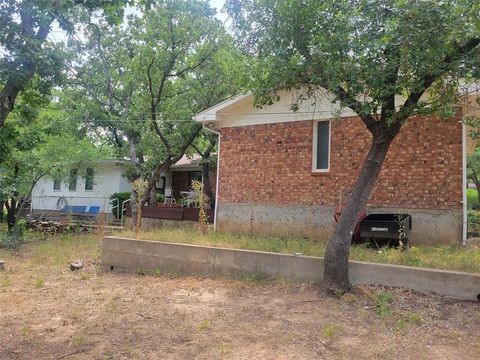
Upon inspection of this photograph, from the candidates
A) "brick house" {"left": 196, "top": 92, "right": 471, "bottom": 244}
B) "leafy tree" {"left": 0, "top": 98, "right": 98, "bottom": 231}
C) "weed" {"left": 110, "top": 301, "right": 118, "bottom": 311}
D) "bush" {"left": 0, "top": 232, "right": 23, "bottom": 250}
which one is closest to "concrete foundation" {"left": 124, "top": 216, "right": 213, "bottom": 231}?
"brick house" {"left": 196, "top": 92, "right": 471, "bottom": 244}

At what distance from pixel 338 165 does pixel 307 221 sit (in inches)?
70.3

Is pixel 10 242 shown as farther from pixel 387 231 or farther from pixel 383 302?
pixel 383 302

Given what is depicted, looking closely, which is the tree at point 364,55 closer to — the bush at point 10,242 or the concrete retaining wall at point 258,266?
the concrete retaining wall at point 258,266

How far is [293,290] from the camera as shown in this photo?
7148 millimetres

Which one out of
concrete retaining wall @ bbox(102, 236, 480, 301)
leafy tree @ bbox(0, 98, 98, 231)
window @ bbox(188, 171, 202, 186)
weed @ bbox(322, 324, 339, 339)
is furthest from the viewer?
window @ bbox(188, 171, 202, 186)

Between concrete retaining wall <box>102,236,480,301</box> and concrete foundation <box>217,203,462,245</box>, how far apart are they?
376 centimetres

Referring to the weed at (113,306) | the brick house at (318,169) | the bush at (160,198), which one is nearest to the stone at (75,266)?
the weed at (113,306)

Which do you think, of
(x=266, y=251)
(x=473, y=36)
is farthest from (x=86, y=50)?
(x=473, y=36)

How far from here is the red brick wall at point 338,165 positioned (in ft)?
32.6

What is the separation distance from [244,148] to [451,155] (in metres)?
5.88

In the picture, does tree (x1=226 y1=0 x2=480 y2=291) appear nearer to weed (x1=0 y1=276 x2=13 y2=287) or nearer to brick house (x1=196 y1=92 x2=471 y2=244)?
brick house (x1=196 y1=92 x2=471 y2=244)

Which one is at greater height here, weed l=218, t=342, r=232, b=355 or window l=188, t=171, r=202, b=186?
window l=188, t=171, r=202, b=186

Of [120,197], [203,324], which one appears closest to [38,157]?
[120,197]

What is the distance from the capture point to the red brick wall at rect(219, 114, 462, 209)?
992 cm
